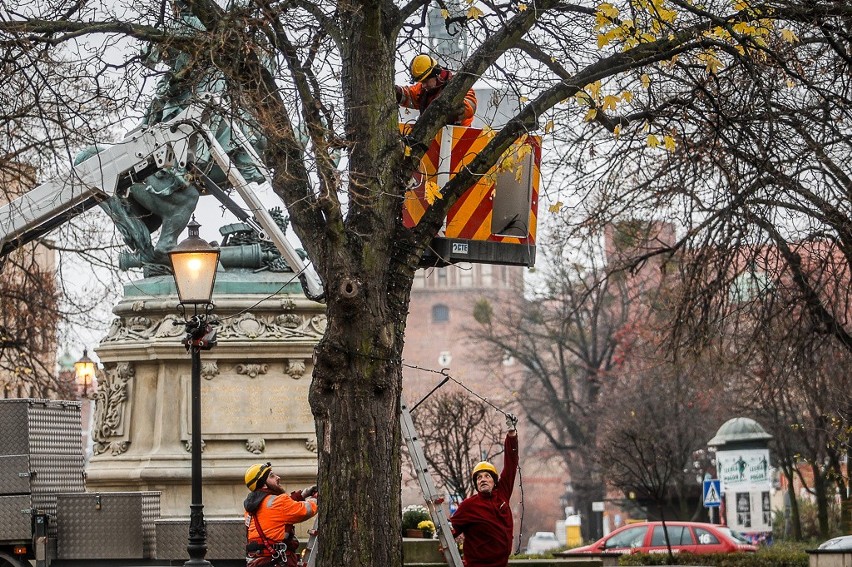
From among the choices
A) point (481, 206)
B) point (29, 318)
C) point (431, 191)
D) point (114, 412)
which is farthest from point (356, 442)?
point (29, 318)

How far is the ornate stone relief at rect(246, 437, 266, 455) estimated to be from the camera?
18656 millimetres

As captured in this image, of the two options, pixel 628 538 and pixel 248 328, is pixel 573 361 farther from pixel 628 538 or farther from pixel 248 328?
pixel 248 328

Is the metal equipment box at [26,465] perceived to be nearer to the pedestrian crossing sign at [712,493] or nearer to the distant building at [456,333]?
the pedestrian crossing sign at [712,493]

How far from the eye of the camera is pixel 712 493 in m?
38.0

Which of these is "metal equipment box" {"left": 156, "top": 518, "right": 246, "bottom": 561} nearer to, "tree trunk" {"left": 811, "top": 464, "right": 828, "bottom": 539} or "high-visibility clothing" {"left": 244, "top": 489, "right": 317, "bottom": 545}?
"high-visibility clothing" {"left": 244, "top": 489, "right": 317, "bottom": 545}

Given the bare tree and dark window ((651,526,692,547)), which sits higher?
the bare tree

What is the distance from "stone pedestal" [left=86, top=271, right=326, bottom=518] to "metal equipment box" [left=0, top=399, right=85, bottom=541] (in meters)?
1.29

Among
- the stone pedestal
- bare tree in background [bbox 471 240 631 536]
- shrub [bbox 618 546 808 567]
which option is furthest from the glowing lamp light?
bare tree in background [bbox 471 240 631 536]

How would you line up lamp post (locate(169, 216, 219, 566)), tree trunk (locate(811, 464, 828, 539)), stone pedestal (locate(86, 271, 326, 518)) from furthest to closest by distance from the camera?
tree trunk (locate(811, 464, 828, 539)) < stone pedestal (locate(86, 271, 326, 518)) < lamp post (locate(169, 216, 219, 566))

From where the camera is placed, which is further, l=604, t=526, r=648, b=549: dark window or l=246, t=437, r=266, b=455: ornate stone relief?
l=604, t=526, r=648, b=549: dark window

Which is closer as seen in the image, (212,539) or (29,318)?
(212,539)

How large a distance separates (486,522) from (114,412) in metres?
7.08

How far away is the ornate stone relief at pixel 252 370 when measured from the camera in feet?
61.6

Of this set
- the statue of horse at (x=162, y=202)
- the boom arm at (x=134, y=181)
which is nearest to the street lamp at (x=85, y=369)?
the statue of horse at (x=162, y=202)
